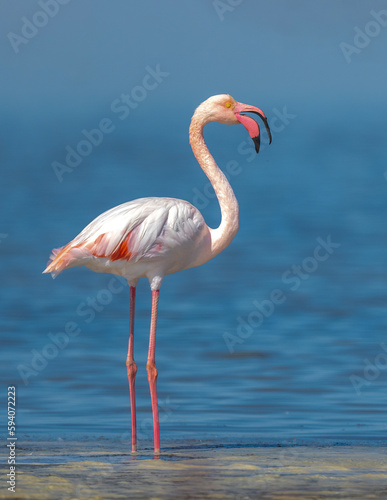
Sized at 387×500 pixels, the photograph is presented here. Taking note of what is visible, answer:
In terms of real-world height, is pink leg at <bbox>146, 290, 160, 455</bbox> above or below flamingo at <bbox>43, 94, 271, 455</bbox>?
below

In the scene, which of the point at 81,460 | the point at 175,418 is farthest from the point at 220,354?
the point at 81,460

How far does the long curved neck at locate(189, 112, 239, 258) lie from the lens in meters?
8.93

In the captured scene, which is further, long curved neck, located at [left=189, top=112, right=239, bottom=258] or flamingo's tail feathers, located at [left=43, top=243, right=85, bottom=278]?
long curved neck, located at [left=189, top=112, right=239, bottom=258]

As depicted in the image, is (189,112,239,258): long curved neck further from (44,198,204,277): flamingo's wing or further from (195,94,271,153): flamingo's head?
(44,198,204,277): flamingo's wing

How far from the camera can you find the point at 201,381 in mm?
11648
